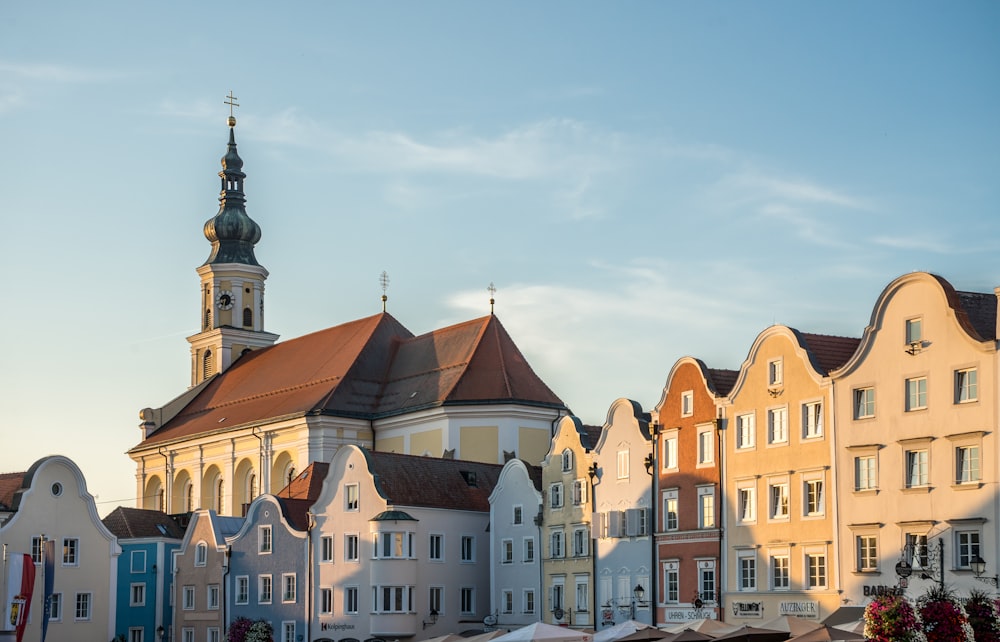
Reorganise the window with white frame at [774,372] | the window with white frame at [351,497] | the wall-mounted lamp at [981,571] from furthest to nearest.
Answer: the window with white frame at [351,497]
the window with white frame at [774,372]
the wall-mounted lamp at [981,571]

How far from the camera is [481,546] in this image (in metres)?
76.0

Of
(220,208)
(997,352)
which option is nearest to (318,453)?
(220,208)

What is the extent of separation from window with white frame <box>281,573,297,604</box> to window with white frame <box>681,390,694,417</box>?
22897mm

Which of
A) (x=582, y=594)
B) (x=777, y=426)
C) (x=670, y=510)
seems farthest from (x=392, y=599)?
(x=777, y=426)

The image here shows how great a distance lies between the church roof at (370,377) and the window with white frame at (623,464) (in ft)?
94.5

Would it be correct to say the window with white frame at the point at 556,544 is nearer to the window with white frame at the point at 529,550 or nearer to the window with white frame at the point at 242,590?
the window with white frame at the point at 529,550

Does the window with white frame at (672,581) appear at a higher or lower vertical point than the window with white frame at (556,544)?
lower

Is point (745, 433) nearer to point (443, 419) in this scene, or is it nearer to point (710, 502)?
point (710, 502)

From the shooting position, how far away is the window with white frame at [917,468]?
51.4 meters

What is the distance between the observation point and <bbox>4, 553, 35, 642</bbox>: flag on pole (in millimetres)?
69875

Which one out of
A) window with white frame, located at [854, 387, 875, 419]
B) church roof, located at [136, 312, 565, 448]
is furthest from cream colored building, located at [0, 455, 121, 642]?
window with white frame, located at [854, 387, 875, 419]

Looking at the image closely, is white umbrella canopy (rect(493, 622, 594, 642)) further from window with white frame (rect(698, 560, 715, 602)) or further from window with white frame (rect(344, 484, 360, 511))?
window with white frame (rect(344, 484, 360, 511))

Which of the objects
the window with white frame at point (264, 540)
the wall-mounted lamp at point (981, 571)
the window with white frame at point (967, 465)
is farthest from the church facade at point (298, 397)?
the wall-mounted lamp at point (981, 571)

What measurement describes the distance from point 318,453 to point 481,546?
27244 mm
